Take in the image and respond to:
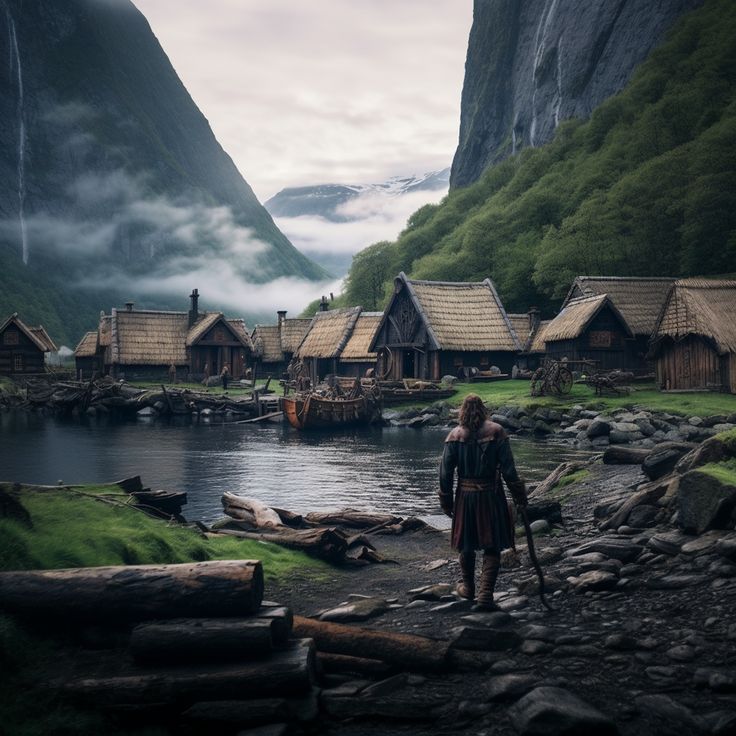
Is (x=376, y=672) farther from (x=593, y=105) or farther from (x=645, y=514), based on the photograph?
(x=593, y=105)

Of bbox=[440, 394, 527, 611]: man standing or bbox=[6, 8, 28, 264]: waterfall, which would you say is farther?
bbox=[6, 8, 28, 264]: waterfall

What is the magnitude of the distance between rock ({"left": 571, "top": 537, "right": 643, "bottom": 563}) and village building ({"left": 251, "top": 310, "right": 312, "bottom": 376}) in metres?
59.1

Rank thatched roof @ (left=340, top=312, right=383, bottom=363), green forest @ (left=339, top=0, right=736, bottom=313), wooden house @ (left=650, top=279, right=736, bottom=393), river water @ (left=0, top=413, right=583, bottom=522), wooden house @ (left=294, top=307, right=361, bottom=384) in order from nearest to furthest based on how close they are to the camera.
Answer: river water @ (left=0, top=413, right=583, bottom=522), wooden house @ (left=650, top=279, right=736, bottom=393), green forest @ (left=339, top=0, right=736, bottom=313), thatched roof @ (left=340, top=312, right=383, bottom=363), wooden house @ (left=294, top=307, right=361, bottom=384)

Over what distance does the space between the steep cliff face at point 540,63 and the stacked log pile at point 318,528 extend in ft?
283

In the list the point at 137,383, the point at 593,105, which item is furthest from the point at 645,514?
the point at 593,105

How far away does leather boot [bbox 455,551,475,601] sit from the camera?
7.80 m

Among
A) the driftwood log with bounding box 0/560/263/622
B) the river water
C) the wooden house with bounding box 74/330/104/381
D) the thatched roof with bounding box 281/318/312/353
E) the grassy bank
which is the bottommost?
the river water

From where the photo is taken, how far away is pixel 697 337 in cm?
3141

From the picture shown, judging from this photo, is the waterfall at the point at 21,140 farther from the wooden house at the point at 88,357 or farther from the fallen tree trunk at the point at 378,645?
the fallen tree trunk at the point at 378,645

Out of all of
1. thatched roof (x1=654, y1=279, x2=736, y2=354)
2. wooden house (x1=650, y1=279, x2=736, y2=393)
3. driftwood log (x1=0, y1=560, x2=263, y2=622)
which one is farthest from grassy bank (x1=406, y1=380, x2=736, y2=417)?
driftwood log (x1=0, y1=560, x2=263, y2=622)

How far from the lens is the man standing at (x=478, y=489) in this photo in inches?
303

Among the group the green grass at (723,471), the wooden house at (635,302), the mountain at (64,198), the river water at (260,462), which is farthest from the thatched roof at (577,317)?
the mountain at (64,198)

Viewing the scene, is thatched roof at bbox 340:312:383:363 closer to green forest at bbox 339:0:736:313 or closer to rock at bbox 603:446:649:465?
green forest at bbox 339:0:736:313

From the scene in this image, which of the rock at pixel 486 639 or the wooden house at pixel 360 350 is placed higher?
the wooden house at pixel 360 350
